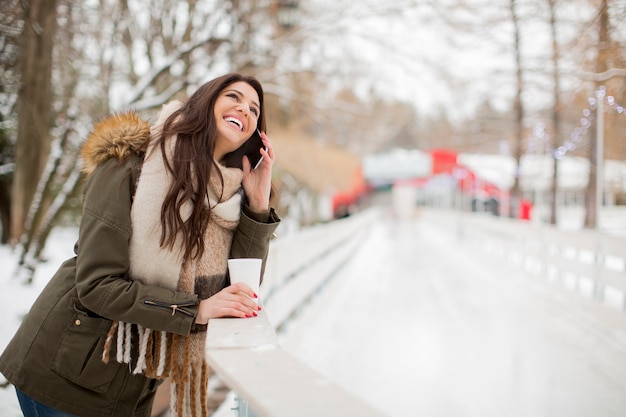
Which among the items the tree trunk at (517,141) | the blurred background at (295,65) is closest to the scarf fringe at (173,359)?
the blurred background at (295,65)

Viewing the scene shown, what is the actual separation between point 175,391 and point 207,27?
6318 millimetres

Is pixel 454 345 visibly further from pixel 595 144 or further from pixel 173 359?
pixel 173 359

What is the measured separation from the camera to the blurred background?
441cm

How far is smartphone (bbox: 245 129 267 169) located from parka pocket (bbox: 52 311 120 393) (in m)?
0.69

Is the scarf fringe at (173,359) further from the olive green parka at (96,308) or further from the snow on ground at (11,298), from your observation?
the snow on ground at (11,298)

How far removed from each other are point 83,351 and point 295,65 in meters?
7.09

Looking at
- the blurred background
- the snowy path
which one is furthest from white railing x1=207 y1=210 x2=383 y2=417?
the snowy path

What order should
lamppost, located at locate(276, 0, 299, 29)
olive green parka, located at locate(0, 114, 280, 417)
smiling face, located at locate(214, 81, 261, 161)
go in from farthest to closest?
lamppost, located at locate(276, 0, 299, 29), smiling face, located at locate(214, 81, 261, 161), olive green parka, located at locate(0, 114, 280, 417)

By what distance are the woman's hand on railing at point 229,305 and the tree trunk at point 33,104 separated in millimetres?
3189

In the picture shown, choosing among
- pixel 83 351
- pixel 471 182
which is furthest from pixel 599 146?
pixel 471 182

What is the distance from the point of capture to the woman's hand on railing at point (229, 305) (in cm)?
142

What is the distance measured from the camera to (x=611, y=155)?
466cm

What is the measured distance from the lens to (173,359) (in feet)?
4.91

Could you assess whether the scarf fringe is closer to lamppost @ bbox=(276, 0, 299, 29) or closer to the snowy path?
Result: the snowy path
